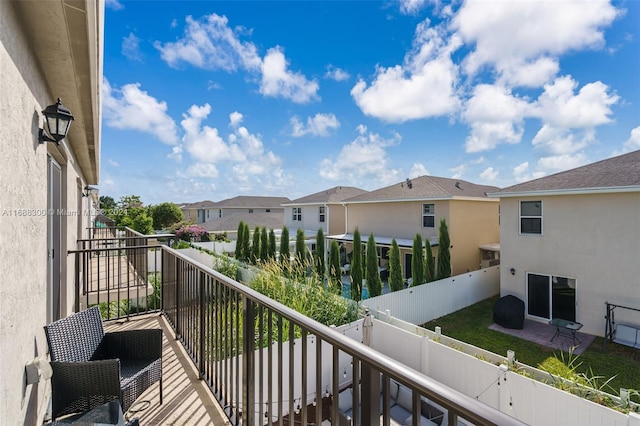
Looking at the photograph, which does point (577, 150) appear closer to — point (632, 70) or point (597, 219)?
A: point (632, 70)

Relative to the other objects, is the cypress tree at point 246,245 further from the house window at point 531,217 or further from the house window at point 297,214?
the house window at point 531,217

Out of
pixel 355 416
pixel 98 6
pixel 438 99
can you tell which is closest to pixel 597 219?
pixel 438 99

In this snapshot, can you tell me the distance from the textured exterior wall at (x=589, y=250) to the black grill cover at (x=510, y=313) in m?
1.03

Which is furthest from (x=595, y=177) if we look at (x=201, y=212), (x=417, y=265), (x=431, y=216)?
(x=201, y=212)

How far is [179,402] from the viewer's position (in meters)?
2.62

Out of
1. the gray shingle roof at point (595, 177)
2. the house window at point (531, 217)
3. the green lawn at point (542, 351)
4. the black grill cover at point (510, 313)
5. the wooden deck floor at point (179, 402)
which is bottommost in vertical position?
the green lawn at point (542, 351)

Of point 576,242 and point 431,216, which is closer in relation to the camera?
point 576,242

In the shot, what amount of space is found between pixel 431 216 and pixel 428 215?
175 millimetres

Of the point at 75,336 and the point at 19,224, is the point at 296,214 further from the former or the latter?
the point at 19,224

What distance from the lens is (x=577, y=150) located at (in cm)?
1772

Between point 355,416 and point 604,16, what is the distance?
13972 millimetres

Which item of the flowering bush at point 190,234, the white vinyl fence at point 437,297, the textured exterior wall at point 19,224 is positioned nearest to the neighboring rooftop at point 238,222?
the flowering bush at point 190,234

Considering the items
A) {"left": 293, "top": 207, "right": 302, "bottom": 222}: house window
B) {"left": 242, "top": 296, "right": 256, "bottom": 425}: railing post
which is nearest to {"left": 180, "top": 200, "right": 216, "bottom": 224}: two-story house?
{"left": 293, "top": 207, "right": 302, "bottom": 222}: house window

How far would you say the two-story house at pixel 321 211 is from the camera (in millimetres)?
21031
